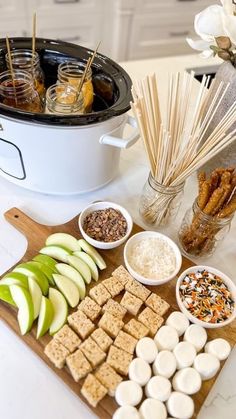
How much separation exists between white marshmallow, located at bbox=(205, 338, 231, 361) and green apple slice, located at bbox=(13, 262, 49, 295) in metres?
0.27

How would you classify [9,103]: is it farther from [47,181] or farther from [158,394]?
[158,394]

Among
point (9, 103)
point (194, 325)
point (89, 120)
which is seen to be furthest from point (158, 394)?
point (9, 103)

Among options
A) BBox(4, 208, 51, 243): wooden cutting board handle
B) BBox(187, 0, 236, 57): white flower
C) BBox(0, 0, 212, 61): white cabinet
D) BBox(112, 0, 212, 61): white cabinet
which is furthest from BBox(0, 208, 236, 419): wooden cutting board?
BBox(112, 0, 212, 61): white cabinet

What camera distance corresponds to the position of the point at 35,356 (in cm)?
53

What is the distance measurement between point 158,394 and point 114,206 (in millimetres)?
331

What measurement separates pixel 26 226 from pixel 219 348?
397 mm

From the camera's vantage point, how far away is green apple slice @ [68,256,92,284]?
60 centimetres

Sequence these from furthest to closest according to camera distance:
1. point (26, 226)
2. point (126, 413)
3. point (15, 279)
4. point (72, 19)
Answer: point (72, 19), point (26, 226), point (15, 279), point (126, 413)

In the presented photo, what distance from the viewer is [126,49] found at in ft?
6.26

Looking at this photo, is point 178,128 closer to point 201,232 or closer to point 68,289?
point 201,232

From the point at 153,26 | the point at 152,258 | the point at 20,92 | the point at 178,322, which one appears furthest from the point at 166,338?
the point at 153,26

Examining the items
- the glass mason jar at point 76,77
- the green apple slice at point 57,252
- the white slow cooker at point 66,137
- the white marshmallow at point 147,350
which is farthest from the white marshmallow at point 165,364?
the glass mason jar at point 76,77

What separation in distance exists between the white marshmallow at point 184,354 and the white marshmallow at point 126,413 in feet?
0.30

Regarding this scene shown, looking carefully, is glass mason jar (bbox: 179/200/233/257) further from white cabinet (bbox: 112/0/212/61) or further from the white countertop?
white cabinet (bbox: 112/0/212/61)
